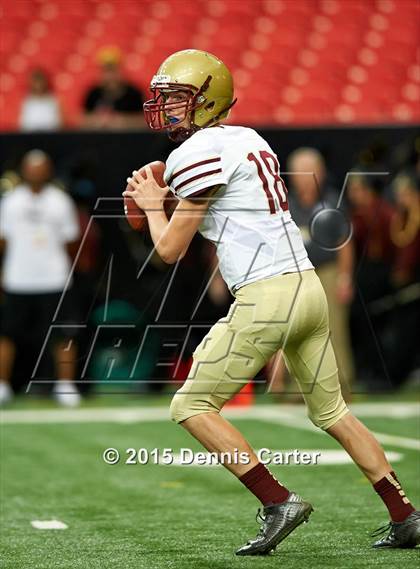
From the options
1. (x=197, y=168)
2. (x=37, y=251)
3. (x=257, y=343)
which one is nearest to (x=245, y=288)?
(x=257, y=343)

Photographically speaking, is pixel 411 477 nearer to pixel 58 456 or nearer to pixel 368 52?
pixel 58 456

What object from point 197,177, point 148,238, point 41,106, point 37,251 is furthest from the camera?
point 41,106

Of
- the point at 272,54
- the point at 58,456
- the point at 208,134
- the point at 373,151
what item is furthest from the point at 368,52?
the point at 208,134

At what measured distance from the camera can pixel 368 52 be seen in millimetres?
13172

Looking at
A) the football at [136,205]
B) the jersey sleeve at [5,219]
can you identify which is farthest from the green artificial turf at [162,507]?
the jersey sleeve at [5,219]

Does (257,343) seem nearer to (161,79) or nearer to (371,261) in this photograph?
(161,79)

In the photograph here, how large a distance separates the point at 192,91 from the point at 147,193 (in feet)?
1.14

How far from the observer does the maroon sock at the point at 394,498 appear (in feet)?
12.7

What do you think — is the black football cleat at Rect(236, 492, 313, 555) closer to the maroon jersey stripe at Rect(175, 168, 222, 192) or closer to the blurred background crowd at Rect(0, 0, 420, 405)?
the maroon jersey stripe at Rect(175, 168, 222, 192)

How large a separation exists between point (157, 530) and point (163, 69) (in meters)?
1.61

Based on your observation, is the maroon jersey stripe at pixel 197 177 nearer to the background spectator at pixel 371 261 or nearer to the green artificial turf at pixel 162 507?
the green artificial turf at pixel 162 507

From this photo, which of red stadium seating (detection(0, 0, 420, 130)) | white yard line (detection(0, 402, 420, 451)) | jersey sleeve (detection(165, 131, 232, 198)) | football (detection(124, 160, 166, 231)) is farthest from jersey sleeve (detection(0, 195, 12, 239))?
jersey sleeve (detection(165, 131, 232, 198))

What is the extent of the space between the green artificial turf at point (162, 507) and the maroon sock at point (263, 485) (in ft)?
0.60

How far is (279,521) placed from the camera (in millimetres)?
3773
